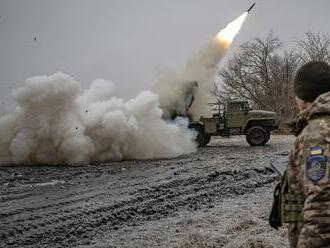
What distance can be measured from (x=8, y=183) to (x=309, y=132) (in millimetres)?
10318

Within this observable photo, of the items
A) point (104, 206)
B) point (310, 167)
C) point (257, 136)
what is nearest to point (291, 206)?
point (310, 167)

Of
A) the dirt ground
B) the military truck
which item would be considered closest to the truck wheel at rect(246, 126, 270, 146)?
the military truck

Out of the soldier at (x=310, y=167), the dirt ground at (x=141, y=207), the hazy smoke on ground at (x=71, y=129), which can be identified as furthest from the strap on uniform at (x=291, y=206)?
the hazy smoke on ground at (x=71, y=129)

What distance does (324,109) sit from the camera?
2.21 meters

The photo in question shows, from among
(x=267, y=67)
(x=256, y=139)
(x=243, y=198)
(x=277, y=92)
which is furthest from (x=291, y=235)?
(x=267, y=67)

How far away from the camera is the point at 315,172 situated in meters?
2.10

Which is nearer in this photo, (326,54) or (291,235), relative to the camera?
(291,235)

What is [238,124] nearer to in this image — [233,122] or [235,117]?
[233,122]

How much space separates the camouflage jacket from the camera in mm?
2080

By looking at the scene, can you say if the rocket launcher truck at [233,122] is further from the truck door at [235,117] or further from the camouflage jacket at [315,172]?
the camouflage jacket at [315,172]

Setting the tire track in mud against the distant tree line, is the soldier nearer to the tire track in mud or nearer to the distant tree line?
the tire track in mud

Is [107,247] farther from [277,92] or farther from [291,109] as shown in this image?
[277,92]

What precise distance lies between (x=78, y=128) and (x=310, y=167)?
14653mm

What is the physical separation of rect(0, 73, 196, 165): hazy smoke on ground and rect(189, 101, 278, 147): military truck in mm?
3049
